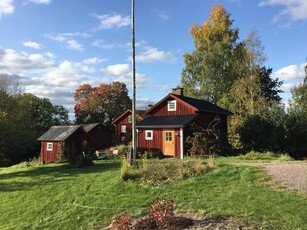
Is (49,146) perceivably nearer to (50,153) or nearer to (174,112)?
(50,153)

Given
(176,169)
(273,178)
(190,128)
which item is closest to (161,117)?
(190,128)

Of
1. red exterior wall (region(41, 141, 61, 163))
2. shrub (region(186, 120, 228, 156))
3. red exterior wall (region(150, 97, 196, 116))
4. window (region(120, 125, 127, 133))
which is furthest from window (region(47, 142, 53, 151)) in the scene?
window (region(120, 125, 127, 133))

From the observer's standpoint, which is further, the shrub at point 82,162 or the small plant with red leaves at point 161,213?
the shrub at point 82,162

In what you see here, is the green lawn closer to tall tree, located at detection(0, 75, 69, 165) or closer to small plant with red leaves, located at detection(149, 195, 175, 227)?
small plant with red leaves, located at detection(149, 195, 175, 227)

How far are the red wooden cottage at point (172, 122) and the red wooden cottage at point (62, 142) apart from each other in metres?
5.09

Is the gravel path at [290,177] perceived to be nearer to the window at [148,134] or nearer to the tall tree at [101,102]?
the window at [148,134]

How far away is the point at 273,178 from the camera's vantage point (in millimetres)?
11039

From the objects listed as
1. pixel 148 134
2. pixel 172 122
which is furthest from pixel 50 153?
pixel 172 122

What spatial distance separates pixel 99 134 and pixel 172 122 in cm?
2032

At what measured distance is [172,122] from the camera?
24.6 metres

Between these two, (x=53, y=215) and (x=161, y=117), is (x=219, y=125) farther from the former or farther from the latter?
(x=53, y=215)

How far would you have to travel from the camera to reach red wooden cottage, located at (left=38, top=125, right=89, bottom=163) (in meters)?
25.5

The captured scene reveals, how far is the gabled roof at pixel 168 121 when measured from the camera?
77.8 feet

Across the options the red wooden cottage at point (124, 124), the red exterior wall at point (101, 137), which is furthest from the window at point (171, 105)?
the red exterior wall at point (101, 137)
